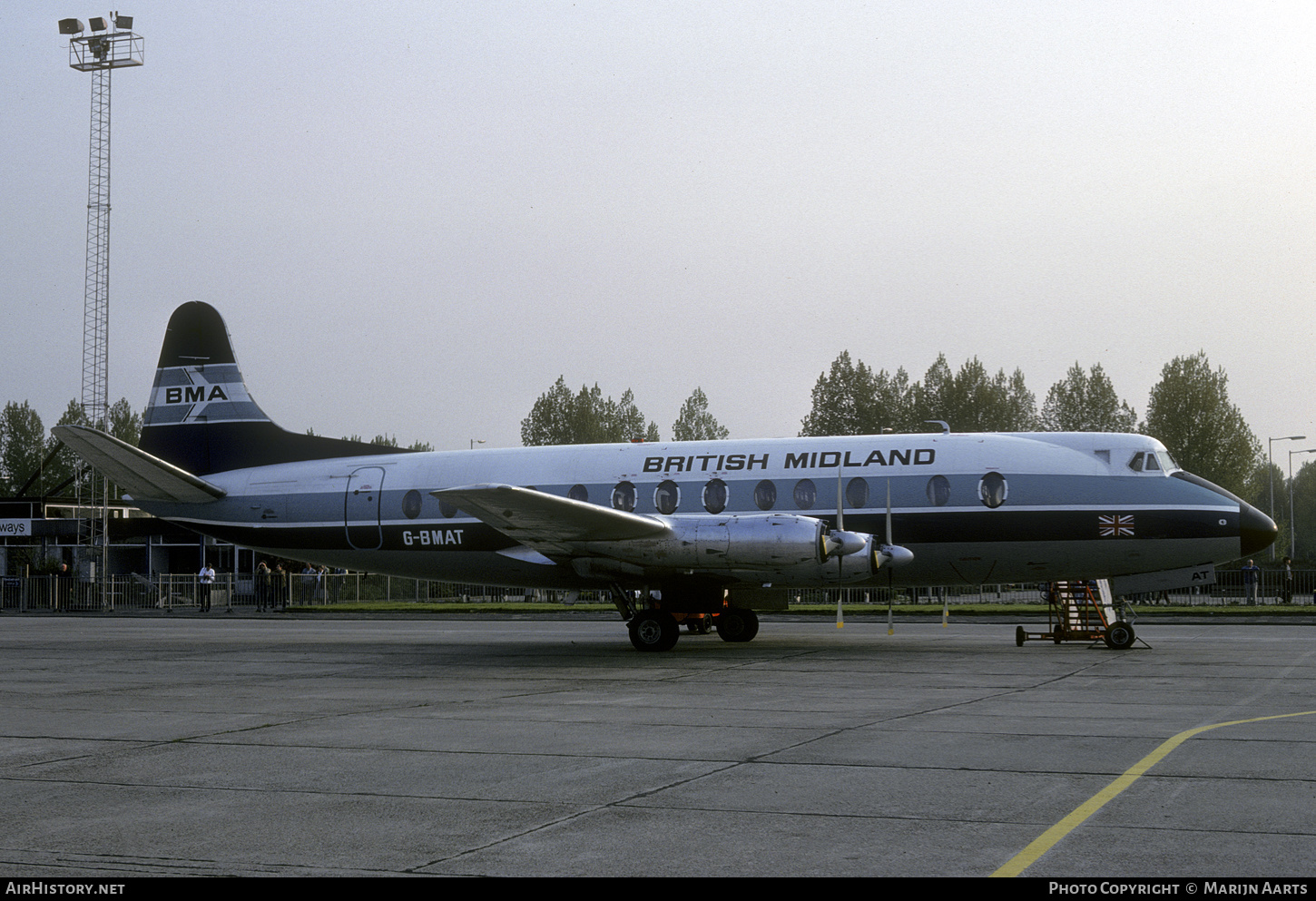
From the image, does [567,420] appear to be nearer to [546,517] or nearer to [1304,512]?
[546,517]

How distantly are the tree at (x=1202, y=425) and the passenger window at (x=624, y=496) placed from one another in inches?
2215

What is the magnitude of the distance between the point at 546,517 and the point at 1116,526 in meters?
9.68

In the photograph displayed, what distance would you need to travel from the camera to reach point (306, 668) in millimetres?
18328

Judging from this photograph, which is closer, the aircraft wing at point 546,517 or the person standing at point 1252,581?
the aircraft wing at point 546,517

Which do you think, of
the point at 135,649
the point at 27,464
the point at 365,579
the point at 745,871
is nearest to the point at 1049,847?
the point at 745,871

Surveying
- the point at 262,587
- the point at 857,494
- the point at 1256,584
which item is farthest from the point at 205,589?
the point at 1256,584

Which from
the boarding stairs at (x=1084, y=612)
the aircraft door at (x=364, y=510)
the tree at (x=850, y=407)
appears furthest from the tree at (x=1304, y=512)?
the aircraft door at (x=364, y=510)

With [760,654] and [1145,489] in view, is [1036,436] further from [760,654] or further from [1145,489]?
[760,654]

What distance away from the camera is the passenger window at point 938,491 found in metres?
20.4


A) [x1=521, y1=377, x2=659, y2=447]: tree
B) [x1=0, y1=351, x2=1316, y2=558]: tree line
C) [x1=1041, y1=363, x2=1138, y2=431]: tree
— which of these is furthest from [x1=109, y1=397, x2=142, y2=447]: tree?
[x1=1041, y1=363, x2=1138, y2=431]: tree

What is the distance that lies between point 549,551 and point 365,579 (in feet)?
108

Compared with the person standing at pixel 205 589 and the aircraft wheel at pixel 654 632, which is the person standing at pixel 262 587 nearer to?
the person standing at pixel 205 589

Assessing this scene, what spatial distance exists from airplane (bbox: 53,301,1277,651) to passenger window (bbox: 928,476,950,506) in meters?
0.03

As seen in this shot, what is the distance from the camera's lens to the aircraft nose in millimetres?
19516
